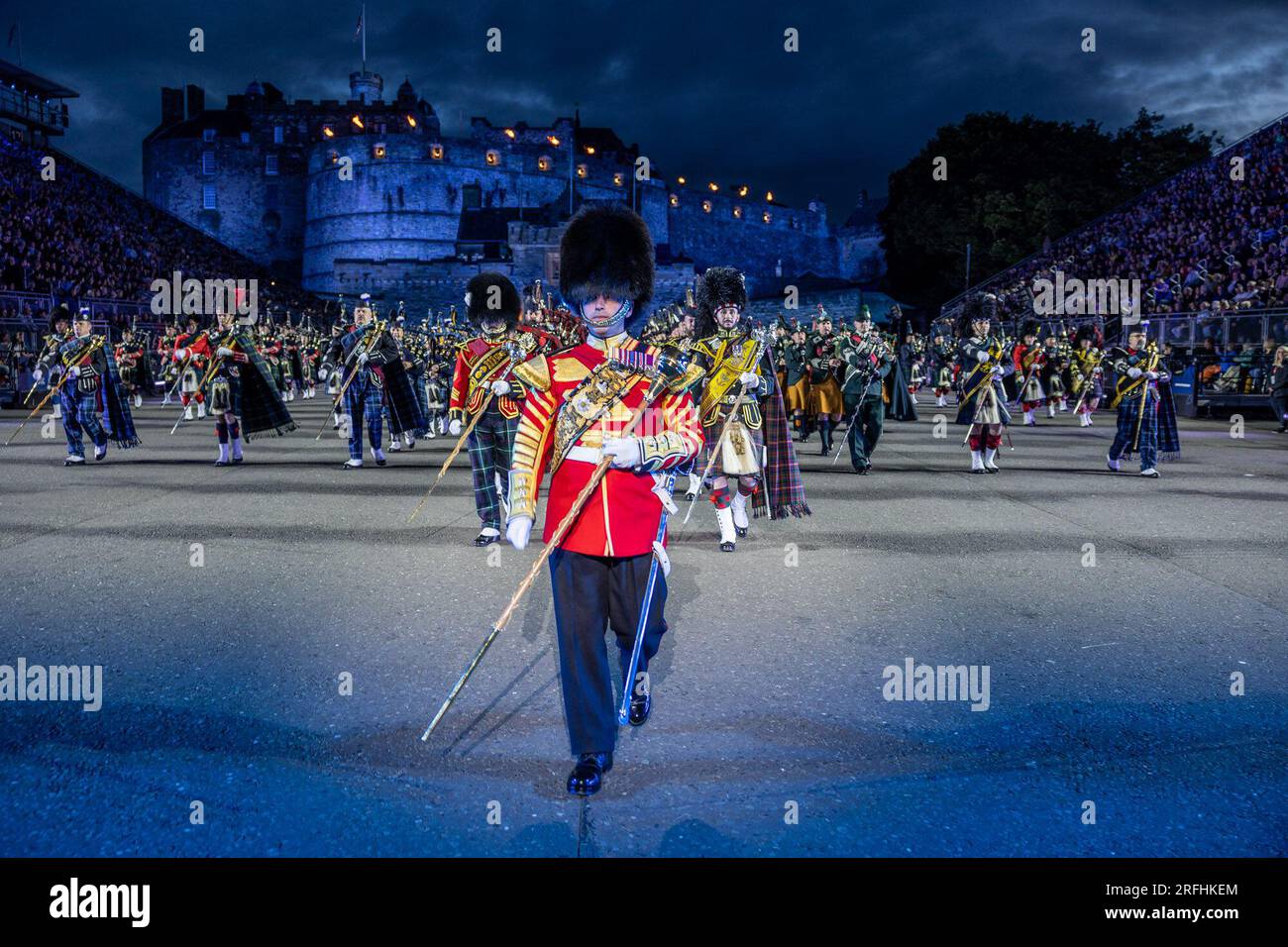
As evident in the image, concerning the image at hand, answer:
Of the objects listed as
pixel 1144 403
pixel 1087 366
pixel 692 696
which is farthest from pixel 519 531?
pixel 1087 366

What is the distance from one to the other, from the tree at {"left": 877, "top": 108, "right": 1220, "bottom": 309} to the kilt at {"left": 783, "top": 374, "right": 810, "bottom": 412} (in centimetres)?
4409

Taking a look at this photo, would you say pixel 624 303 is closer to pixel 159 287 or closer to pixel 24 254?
pixel 24 254

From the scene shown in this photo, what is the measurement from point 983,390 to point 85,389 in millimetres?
11771

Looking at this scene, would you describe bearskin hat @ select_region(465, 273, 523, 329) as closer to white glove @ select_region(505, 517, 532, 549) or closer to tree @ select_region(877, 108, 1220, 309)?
white glove @ select_region(505, 517, 532, 549)

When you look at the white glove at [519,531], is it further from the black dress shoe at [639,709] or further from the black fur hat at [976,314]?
the black fur hat at [976,314]

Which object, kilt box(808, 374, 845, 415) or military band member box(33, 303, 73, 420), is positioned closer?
military band member box(33, 303, 73, 420)

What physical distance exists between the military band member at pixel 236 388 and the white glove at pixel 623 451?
1174 centimetres

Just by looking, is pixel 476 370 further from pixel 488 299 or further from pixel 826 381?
pixel 826 381

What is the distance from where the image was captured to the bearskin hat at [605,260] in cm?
424

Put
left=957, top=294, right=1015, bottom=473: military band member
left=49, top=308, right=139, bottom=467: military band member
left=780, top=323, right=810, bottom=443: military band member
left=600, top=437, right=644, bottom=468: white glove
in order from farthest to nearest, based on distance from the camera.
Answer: left=780, top=323, right=810, bottom=443: military band member → left=49, top=308, right=139, bottom=467: military band member → left=957, top=294, right=1015, bottom=473: military band member → left=600, top=437, right=644, bottom=468: white glove

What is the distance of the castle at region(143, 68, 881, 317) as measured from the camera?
85625 millimetres

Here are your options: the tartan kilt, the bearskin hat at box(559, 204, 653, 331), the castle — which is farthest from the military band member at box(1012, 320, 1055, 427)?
the castle

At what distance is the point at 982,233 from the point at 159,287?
1754 inches

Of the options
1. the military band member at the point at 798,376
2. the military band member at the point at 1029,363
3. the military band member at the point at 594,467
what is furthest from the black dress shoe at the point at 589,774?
the military band member at the point at 1029,363
